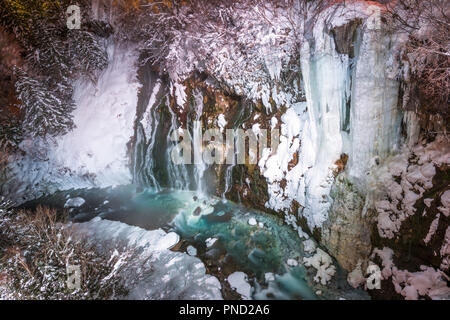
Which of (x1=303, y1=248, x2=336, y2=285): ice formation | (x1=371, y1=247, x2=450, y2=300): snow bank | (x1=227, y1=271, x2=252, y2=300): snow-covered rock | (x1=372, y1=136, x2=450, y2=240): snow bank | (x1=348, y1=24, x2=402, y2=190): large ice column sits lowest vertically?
(x1=227, y1=271, x2=252, y2=300): snow-covered rock

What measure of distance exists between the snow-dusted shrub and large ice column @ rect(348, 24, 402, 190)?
5.72 meters

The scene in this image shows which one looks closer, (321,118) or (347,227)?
(347,227)

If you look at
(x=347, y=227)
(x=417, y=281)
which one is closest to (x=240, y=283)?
(x=347, y=227)

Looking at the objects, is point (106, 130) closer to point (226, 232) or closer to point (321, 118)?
point (226, 232)

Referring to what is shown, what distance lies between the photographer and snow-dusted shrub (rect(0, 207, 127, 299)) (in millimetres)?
4492

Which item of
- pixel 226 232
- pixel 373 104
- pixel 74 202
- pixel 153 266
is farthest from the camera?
pixel 74 202

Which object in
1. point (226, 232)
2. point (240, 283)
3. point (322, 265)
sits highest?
point (226, 232)

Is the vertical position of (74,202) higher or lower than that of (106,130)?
lower

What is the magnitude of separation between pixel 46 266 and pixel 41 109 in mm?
6854

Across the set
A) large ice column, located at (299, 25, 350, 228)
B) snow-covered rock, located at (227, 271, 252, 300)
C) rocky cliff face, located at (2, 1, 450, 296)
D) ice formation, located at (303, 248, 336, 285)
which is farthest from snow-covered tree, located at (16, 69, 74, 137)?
ice formation, located at (303, 248, 336, 285)

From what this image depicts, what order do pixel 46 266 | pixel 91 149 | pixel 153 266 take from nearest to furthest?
1. pixel 46 266
2. pixel 153 266
3. pixel 91 149

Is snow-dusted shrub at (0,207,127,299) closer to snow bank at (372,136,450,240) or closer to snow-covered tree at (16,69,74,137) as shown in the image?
snow-covered tree at (16,69,74,137)

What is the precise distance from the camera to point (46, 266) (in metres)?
4.73
